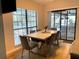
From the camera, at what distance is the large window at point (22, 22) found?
158 inches

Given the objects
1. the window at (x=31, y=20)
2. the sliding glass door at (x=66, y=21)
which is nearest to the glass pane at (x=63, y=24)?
the sliding glass door at (x=66, y=21)

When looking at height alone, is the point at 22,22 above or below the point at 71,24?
above

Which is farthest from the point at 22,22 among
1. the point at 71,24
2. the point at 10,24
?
the point at 71,24

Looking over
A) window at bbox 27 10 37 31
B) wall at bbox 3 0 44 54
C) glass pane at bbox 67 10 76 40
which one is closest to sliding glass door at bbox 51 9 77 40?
glass pane at bbox 67 10 76 40

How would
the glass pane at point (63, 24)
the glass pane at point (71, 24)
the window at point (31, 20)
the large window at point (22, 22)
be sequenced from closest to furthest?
the large window at point (22, 22), the window at point (31, 20), the glass pane at point (71, 24), the glass pane at point (63, 24)

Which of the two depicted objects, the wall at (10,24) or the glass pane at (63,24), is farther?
the glass pane at (63,24)

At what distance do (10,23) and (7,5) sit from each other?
2209mm

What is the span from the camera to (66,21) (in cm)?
526

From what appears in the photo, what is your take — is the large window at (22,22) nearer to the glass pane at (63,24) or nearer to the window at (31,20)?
the window at (31,20)

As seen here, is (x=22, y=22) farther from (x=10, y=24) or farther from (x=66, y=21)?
(x=66, y=21)

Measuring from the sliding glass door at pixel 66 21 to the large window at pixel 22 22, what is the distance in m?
1.36

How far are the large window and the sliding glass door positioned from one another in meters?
1.36

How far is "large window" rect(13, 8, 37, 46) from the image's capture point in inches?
158

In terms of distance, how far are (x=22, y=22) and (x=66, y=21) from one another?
2.60m
